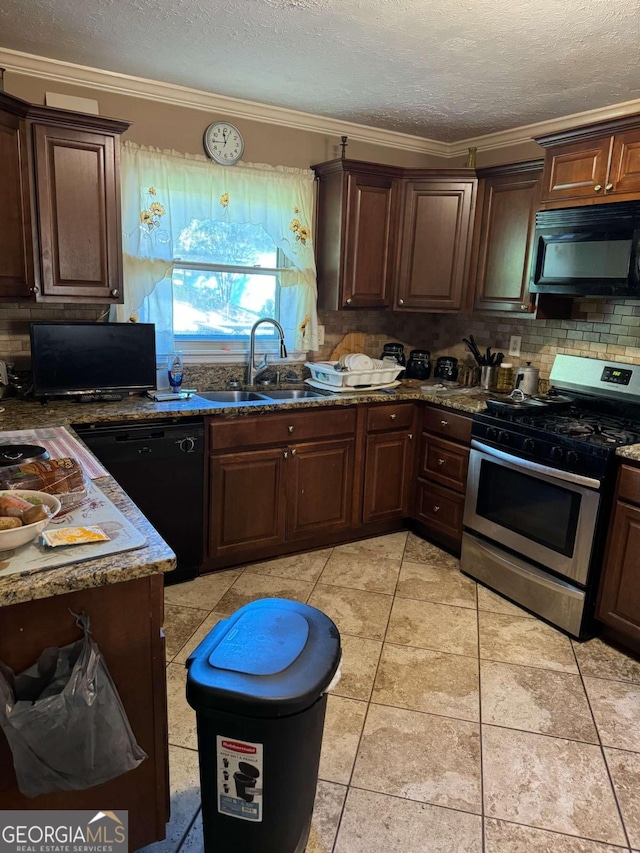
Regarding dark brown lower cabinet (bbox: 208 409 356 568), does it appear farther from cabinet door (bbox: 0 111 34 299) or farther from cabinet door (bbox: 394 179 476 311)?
cabinet door (bbox: 0 111 34 299)

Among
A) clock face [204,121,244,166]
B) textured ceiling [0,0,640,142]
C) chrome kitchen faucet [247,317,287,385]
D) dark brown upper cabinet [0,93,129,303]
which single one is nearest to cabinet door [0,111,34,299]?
dark brown upper cabinet [0,93,129,303]

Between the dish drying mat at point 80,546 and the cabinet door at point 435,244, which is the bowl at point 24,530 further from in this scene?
the cabinet door at point 435,244

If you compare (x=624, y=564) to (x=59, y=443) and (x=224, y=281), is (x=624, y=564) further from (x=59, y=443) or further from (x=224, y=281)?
(x=224, y=281)

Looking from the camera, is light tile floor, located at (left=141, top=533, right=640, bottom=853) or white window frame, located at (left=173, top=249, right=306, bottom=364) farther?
white window frame, located at (left=173, top=249, right=306, bottom=364)

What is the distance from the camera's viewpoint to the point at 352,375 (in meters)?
3.58

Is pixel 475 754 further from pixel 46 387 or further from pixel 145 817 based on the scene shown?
pixel 46 387

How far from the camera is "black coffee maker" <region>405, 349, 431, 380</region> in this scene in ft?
13.7

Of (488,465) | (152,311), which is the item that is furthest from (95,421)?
(488,465)

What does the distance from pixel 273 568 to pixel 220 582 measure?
32 cm

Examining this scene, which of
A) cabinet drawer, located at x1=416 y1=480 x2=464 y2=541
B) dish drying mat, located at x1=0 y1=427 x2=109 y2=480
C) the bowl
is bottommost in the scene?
cabinet drawer, located at x1=416 y1=480 x2=464 y2=541

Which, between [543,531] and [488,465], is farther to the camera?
[488,465]

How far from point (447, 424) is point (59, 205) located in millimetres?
2275

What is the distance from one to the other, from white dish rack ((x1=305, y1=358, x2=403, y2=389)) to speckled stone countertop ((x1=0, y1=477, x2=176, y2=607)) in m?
2.23

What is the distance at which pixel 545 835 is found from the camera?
5.75 ft
